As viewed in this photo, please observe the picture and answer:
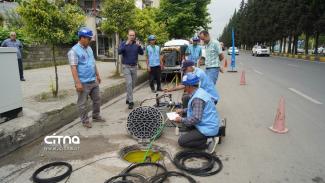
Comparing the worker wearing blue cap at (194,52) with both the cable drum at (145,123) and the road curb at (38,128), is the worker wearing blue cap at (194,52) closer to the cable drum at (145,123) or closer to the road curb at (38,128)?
the road curb at (38,128)

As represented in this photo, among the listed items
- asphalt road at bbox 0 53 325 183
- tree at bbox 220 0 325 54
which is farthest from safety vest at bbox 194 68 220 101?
tree at bbox 220 0 325 54

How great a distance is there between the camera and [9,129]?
16.3 ft

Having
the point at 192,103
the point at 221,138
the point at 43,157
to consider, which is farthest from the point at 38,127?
the point at 221,138

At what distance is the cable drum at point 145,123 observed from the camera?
516 centimetres

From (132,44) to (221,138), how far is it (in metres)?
3.91

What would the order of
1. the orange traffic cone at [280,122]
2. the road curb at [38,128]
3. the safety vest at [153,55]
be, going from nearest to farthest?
1. the road curb at [38,128]
2. the orange traffic cone at [280,122]
3. the safety vest at [153,55]

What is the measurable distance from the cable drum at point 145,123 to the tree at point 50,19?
3.53m

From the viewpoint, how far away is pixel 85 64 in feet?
19.0

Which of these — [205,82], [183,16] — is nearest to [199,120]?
[205,82]

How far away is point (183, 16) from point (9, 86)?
2695 centimetres

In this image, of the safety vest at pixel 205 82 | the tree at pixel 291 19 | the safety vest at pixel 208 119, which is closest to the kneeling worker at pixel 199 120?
the safety vest at pixel 208 119

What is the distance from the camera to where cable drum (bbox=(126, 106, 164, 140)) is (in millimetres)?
5164

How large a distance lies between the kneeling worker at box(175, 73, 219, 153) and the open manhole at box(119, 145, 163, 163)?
1.45 ft

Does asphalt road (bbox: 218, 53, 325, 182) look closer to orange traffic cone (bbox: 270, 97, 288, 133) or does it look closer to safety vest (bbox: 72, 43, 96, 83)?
orange traffic cone (bbox: 270, 97, 288, 133)
